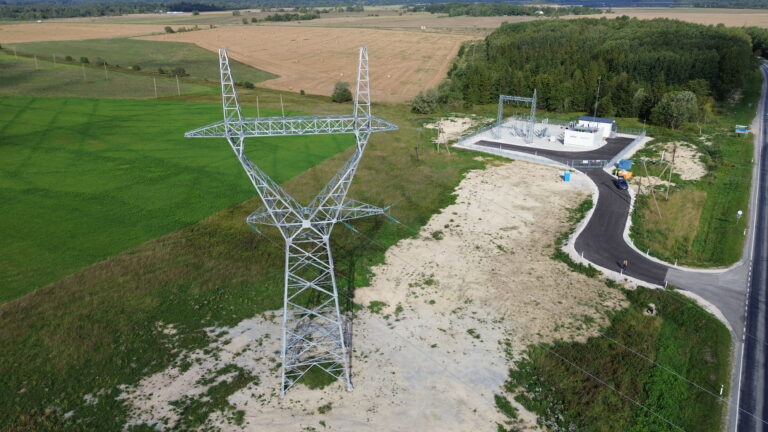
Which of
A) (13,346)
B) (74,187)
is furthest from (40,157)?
(13,346)

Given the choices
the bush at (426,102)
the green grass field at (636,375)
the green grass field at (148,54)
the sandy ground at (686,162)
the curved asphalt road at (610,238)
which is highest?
the green grass field at (148,54)

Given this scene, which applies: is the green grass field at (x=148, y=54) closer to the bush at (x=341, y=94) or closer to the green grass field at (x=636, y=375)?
the bush at (x=341, y=94)

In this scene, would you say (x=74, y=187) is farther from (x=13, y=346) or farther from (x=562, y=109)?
(x=562, y=109)

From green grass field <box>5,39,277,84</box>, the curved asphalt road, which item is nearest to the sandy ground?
the curved asphalt road

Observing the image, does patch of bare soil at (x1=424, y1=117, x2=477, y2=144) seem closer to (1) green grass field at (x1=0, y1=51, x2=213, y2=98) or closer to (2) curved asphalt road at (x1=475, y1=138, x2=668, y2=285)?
(2) curved asphalt road at (x1=475, y1=138, x2=668, y2=285)

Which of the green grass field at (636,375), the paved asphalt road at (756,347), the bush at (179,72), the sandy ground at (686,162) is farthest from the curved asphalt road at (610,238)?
the bush at (179,72)

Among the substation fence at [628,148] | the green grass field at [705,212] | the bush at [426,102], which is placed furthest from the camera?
the bush at [426,102]
